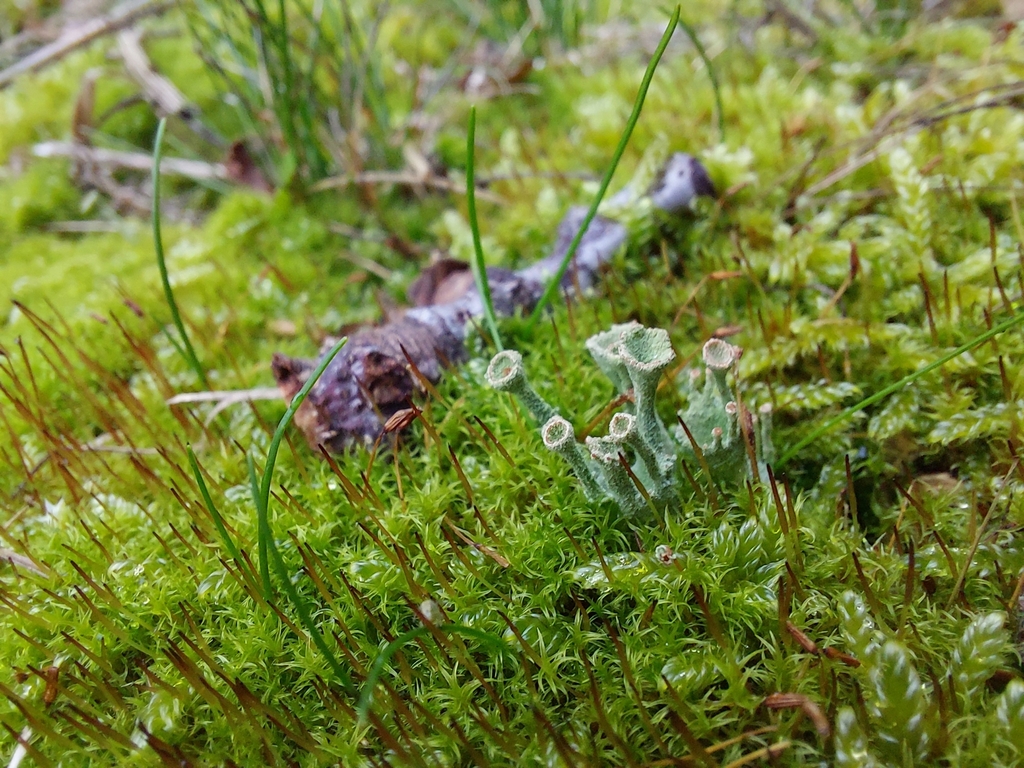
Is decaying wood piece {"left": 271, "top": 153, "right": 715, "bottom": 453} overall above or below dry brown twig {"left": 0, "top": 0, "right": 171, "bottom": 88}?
below

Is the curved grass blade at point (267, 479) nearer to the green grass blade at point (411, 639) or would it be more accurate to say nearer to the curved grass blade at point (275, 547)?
the curved grass blade at point (275, 547)

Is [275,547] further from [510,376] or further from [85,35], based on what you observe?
Result: [85,35]

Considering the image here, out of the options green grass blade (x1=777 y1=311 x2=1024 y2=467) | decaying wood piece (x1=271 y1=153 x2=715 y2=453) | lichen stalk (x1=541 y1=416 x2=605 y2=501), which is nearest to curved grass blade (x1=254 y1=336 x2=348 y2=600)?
decaying wood piece (x1=271 y1=153 x2=715 y2=453)

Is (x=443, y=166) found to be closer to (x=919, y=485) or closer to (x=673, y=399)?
(x=673, y=399)

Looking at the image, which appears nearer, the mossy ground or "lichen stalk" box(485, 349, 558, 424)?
the mossy ground

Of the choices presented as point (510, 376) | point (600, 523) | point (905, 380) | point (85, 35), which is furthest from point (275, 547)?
point (85, 35)

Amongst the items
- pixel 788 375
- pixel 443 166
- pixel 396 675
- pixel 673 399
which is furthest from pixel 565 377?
pixel 443 166

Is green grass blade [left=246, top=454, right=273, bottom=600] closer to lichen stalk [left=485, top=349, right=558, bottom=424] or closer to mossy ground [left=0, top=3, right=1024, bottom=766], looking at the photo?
mossy ground [left=0, top=3, right=1024, bottom=766]

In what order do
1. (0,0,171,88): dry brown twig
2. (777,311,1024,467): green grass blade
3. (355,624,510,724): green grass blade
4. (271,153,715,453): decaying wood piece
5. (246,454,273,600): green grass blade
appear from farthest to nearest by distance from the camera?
(0,0,171,88): dry brown twig, (271,153,715,453): decaying wood piece, (777,311,1024,467): green grass blade, (246,454,273,600): green grass blade, (355,624,510,724): green grass blade
